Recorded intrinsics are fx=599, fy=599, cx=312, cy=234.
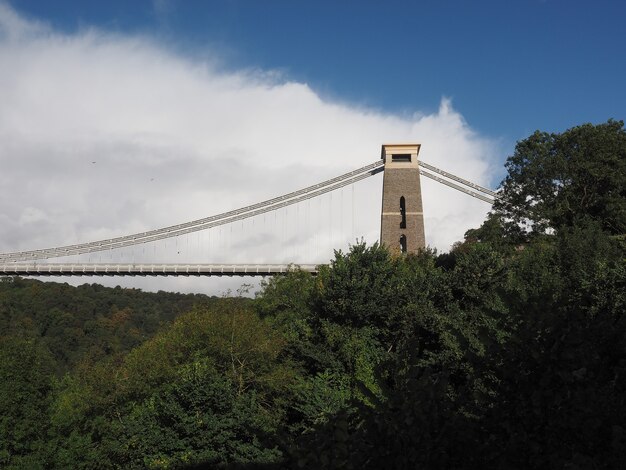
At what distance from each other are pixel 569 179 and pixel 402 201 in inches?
711

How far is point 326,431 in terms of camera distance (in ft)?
15.8

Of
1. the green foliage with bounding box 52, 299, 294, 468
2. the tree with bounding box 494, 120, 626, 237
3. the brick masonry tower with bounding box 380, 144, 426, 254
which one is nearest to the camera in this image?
the green foliage with bounding box 52, 299, 294, 468

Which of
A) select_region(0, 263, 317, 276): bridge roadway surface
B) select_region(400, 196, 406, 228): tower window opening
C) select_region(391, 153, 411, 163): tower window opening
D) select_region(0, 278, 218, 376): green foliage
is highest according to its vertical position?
select_region(391, 153, 411, 163): tower window opening

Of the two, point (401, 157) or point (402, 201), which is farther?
point (401, 157)

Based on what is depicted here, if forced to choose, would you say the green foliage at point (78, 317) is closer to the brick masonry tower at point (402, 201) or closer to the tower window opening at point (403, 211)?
the brick masonry tower at point (402, 201)

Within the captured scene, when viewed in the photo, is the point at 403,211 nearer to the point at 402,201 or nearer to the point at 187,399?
the point at 402,201

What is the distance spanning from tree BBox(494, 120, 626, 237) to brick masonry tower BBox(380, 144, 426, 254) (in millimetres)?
13415

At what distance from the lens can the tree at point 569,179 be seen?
91.2 feet

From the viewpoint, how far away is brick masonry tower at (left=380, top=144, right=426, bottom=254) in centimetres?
4369

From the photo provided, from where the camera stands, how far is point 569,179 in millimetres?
28688

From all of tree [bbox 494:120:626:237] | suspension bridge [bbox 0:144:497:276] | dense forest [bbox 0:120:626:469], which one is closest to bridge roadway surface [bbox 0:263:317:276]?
suspension bridge [bbox 0:144:497:276]

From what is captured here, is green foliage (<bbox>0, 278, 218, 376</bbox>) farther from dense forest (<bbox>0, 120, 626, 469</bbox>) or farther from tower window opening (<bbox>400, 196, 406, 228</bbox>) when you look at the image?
dense forest (<bbox>0, 120, 626, 469</bbox>)

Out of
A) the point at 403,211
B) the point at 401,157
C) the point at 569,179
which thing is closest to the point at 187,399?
the point at 569,179

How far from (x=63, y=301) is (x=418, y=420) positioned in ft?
252
